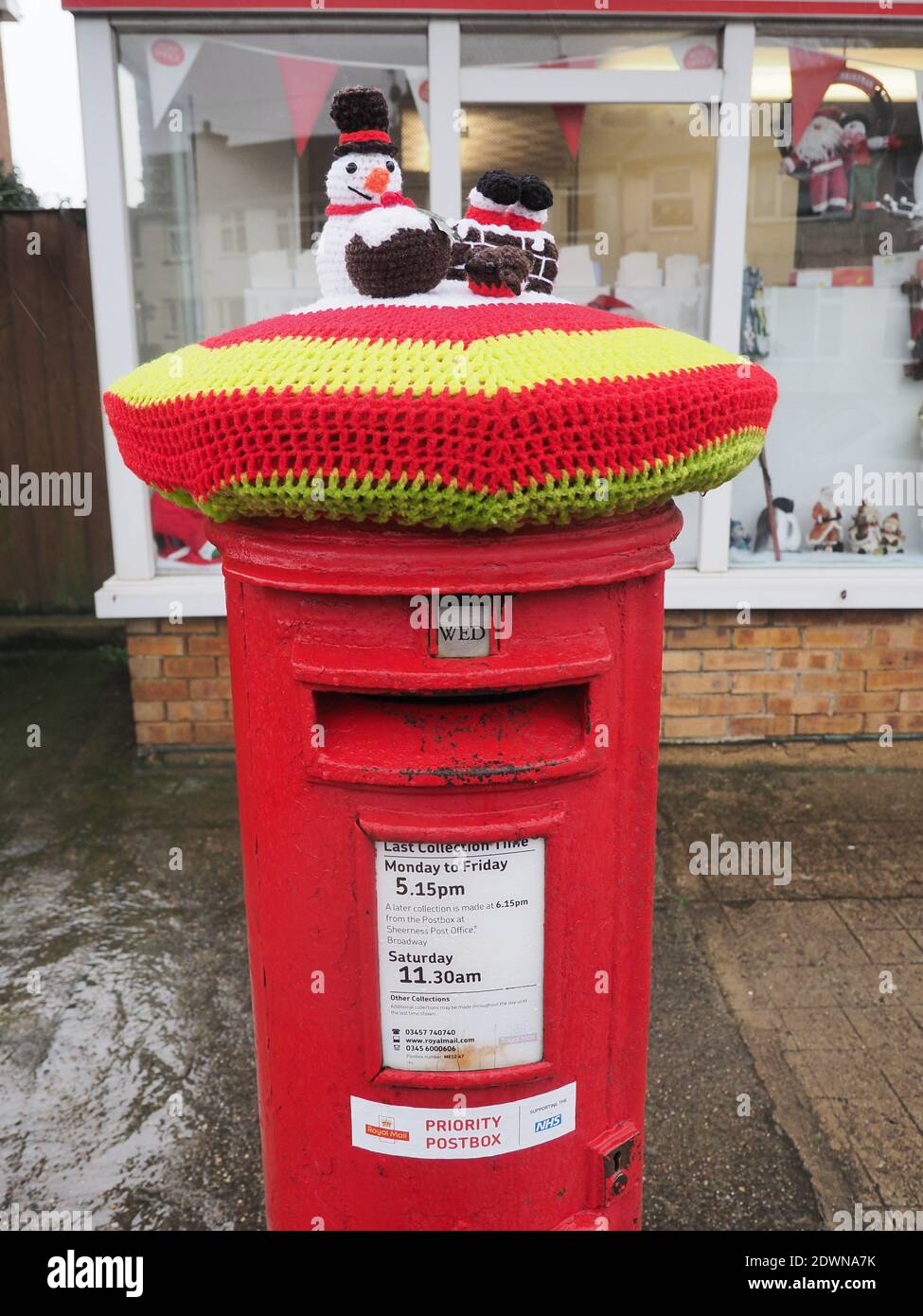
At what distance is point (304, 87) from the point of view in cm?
426

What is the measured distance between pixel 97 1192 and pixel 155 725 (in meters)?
2.43

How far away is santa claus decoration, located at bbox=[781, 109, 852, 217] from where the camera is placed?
4512mm

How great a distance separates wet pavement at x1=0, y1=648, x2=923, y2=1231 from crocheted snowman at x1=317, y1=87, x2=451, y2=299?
1935 mm

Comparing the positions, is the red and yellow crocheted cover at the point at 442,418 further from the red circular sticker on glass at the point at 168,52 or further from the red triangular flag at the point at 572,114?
the red circular sticker on glass at the point at 168,52

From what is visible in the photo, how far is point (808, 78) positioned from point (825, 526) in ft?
5.90

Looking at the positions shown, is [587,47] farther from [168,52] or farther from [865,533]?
[865,533]

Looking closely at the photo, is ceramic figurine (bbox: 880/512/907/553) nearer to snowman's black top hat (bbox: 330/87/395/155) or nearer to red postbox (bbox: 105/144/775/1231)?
red postbox (bbox: 105/144/775/1231)

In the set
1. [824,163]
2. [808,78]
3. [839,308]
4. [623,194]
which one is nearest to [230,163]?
[623,194]

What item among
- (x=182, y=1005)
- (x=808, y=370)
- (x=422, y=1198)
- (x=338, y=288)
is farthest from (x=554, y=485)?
(x=808, y=370)

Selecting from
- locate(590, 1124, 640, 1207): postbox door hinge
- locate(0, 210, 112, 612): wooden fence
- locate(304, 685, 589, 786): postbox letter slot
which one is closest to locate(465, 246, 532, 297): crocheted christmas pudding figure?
locate(304, 685, 589, 786): postbox letter slot

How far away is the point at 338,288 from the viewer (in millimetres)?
1566

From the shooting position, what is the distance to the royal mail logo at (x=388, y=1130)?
5.04 ft

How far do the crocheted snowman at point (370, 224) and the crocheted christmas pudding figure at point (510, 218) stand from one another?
0.40 ft

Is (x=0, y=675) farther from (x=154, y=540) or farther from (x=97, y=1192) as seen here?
(x=97, y=1192)
